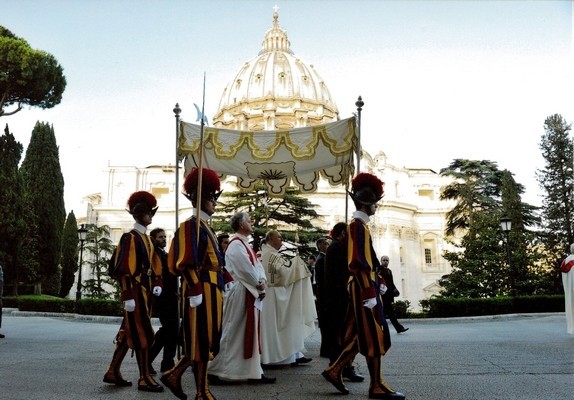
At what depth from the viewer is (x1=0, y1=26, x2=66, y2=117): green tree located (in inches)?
1157

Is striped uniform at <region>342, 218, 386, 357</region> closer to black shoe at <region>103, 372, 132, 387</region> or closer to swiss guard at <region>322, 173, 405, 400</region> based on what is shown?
swiss guard at <region>322, 173, 405, 400</region>

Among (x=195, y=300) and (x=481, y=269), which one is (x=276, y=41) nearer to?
(x=481, y=269)

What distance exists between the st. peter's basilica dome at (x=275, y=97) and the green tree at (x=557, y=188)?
39.8m

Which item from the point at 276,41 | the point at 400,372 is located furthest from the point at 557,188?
the point at 276,41

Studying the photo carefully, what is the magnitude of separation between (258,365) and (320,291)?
7.60 ft

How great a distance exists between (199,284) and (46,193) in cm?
3302

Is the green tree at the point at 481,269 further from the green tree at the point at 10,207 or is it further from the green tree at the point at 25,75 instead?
the green tree at the point at 25,75

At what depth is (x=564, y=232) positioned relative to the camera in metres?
35.6

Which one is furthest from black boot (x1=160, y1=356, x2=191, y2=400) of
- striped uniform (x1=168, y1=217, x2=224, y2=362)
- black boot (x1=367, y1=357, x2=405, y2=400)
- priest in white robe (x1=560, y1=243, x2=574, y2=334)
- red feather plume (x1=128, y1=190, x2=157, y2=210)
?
priest in white robe (x1=560, y1=243, x2=574, y2=334)

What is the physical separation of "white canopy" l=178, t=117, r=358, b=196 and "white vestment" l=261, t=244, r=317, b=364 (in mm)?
2619

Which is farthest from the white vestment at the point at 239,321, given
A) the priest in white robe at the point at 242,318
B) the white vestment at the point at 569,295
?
the white vestment at the point at 569,295

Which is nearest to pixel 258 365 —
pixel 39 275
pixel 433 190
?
pixel 39 275

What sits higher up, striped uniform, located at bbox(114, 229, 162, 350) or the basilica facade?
the basilica facade

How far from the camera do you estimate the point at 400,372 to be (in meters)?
6.19
